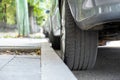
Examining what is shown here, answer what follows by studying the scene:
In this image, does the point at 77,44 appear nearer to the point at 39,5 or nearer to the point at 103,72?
the point at 103,72

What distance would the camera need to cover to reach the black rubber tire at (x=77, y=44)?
3.31 metres

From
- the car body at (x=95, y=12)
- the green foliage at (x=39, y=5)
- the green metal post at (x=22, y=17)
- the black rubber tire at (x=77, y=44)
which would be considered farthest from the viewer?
the green foliage at (x=39, y=5)

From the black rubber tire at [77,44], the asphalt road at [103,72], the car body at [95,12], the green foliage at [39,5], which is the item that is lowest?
the asphalt road at [103,72]

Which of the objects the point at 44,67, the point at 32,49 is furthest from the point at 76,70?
the point at 32,49

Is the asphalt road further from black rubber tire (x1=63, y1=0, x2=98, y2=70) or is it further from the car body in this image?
the car body

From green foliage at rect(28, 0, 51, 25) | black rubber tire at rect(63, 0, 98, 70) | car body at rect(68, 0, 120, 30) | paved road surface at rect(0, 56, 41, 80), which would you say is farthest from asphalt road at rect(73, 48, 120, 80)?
green foliage at rect(28, 0, 51, 25)

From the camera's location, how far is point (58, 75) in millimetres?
2729

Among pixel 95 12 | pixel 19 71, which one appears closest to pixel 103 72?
pixel 19 71

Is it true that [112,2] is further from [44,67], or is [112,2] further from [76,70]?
[76,70]

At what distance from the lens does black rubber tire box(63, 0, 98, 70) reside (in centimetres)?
331

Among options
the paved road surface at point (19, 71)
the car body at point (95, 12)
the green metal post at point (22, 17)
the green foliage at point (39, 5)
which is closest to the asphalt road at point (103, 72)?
the paved road surface at point (19, 71)

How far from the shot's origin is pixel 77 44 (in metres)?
3.35

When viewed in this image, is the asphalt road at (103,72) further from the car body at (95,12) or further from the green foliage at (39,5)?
the green foliage at (39,5)

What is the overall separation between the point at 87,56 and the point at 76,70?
0.28 meters
